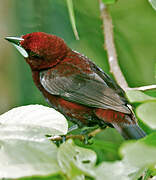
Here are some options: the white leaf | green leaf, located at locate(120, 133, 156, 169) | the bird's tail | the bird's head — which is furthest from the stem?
green leaf, located at locate(120, 133, 156, 169)

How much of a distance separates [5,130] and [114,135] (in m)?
2.16

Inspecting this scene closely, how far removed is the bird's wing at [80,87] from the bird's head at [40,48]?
0.24 feet

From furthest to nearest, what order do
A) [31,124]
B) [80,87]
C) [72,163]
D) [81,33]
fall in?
[81,33]
[80,87]
[31,124]
[72,163]

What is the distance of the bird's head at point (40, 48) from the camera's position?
2301 mm

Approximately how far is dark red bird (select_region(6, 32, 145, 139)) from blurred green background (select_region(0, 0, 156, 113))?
103cm

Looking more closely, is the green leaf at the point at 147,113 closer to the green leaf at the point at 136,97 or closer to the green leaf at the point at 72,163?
the green leaf at the point at 136,97

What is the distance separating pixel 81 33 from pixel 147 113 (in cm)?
298

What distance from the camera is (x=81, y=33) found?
373cm

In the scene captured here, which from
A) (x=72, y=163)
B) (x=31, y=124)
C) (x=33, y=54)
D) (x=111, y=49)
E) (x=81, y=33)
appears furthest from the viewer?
(x=81, y=33)

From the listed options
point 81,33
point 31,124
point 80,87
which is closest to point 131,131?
point 80,87

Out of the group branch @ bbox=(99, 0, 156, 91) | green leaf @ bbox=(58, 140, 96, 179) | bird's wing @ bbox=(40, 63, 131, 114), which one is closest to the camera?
green leaf @ bbox=(58, 140, 96, 179)

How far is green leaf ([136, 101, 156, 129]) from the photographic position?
0.81 m

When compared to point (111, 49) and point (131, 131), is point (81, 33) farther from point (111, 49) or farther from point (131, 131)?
point (131, 131)

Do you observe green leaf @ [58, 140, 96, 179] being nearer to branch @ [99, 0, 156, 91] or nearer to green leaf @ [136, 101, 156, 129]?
green leaf @ [136, 101, 156, 129]
